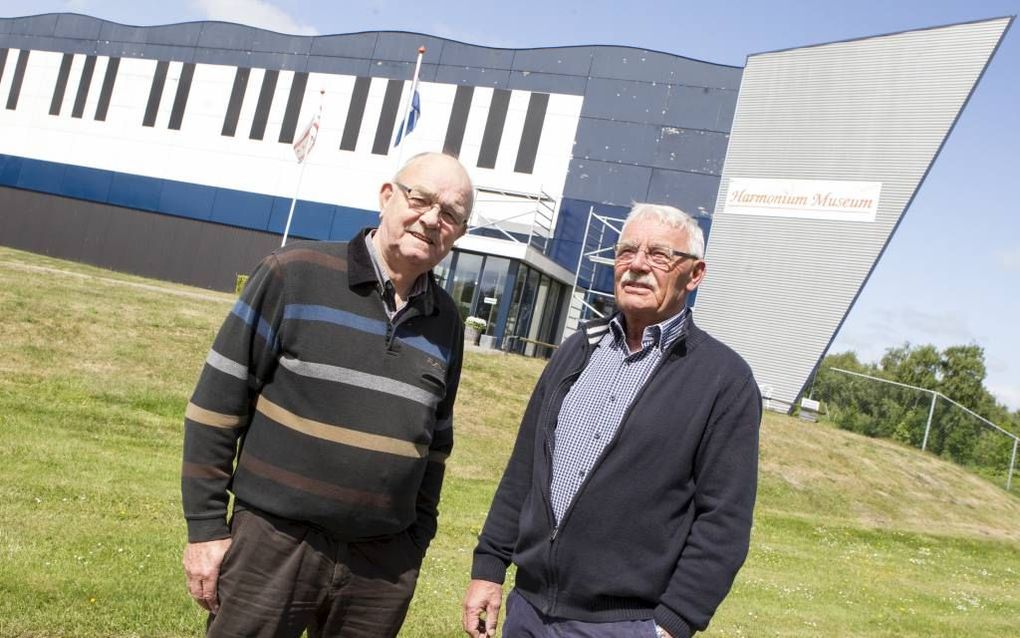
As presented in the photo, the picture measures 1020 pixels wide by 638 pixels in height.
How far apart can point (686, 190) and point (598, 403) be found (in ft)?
79.7

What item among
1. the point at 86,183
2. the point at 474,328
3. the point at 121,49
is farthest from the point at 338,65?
the point at 474,328

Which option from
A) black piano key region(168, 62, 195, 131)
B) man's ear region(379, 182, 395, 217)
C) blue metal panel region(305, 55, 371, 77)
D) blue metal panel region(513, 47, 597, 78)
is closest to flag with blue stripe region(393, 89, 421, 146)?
blue metal panel region(513, 47, 597, 78)

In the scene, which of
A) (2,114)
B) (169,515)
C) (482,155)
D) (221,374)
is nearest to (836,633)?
(169,515)

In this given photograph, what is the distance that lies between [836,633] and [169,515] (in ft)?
19.0

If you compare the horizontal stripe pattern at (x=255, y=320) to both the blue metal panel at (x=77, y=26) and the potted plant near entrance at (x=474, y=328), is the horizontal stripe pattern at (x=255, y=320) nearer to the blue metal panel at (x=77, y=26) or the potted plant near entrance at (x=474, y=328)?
the potted plant near entrance at (x=474, y=328)

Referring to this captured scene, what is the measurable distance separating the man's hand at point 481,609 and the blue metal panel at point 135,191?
3204cm

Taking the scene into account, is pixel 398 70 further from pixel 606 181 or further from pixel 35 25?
pixel 35 25

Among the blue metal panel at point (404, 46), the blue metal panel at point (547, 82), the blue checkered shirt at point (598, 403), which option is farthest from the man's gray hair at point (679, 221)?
the blue metal panel at point (404, 46)

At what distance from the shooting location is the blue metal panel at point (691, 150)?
25938 mm

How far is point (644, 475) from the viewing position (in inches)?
104

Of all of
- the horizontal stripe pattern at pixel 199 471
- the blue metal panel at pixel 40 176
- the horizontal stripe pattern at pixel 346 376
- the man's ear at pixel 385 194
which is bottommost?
the horizontal stripe pattern at pixel 199 471

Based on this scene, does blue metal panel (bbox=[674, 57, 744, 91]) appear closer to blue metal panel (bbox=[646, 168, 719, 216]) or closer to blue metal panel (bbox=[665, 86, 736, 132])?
blue metal panel (bbox=[665, 86, 736, 132])

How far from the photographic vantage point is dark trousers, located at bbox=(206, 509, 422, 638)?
105 inches

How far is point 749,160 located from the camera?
81.6 feet
